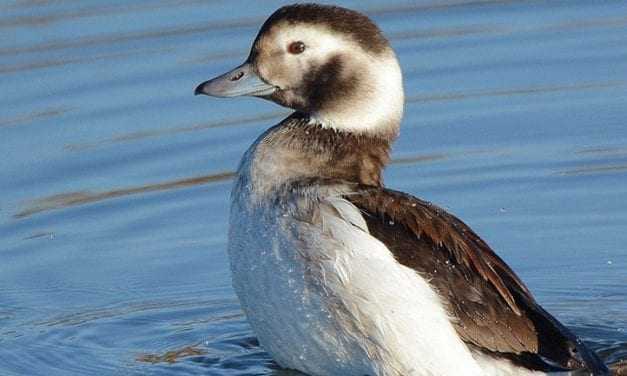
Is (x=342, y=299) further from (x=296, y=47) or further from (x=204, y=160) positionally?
(x=204, y=160)

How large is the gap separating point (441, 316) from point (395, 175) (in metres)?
3.44

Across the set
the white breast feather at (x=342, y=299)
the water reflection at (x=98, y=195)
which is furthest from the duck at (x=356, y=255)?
the water reflection at (x=98, y=195)

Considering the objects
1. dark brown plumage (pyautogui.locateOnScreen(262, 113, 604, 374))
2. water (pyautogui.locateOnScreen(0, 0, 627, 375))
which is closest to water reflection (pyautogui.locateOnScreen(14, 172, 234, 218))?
water (pyautogui.locateOnScreen(0, 0, 627, 375))

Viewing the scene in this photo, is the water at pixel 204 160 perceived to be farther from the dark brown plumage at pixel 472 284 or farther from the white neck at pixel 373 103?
the white neck at pixel 373 103

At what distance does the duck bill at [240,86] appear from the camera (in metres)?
8.66

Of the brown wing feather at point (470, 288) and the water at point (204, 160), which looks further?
the water at point (204, 160)

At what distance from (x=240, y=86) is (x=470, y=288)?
159cm

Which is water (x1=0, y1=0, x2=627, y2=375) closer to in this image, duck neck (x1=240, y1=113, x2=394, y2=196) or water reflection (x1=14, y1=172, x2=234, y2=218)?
water reflection (x1=14, y1=172, x2=234, y2=218)

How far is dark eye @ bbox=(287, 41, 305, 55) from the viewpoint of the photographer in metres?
8.50

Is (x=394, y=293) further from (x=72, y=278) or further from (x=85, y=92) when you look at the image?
(x=85, y=92)

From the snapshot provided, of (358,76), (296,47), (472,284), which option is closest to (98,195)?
(296,47)

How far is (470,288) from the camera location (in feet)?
26.0

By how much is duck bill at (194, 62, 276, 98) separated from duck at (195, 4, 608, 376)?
168 millimetres

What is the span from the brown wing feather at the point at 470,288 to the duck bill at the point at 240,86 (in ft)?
3.08
